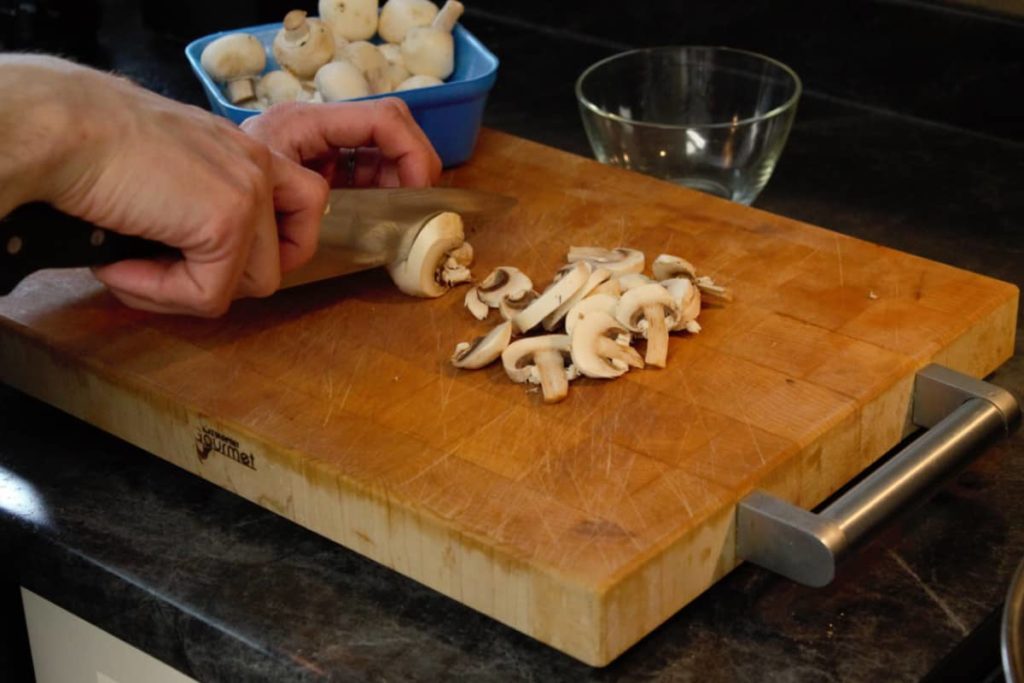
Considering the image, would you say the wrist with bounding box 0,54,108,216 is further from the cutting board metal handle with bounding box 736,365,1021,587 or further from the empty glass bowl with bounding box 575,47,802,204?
the empty glass bowl with bounding box 575,47,802,204

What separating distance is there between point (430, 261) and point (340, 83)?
31 centimetres

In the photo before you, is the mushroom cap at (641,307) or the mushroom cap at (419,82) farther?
the mushroom cap at (419,82)

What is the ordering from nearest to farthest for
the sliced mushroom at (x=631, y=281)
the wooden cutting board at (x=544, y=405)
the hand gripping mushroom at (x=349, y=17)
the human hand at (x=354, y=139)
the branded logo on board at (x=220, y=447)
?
the wooden cutting board at (x=544, y=405) < the branded logo on board at (x=220, y=447) < the sliced mushroom at (x=631, y=281) < the human hand at (x=354, y=139) < the hand gripping mushroom at (x=349, y=17)

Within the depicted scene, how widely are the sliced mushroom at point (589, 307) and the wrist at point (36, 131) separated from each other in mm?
406

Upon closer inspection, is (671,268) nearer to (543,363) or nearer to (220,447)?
(543,363)

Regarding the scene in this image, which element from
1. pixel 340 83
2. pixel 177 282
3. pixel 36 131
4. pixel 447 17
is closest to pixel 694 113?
pixel 447 17

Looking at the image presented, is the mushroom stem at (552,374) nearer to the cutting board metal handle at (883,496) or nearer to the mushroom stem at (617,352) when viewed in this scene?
the mushroom stem at (617,352)

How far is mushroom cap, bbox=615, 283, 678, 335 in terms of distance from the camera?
122 cm

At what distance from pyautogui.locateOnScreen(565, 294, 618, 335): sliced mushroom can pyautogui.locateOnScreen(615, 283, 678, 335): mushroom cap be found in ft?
0.04

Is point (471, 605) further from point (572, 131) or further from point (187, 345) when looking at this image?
point (572, 131)

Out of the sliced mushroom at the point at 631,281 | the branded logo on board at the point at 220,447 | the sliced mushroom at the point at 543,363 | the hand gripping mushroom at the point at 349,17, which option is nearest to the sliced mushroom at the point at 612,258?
the sliced mushroom at the point at 631,281

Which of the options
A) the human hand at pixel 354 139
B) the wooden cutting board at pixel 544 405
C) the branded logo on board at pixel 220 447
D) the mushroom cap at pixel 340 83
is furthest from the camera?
the mushroom cap at pixel 340 83

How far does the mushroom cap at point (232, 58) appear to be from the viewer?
1.58 meters

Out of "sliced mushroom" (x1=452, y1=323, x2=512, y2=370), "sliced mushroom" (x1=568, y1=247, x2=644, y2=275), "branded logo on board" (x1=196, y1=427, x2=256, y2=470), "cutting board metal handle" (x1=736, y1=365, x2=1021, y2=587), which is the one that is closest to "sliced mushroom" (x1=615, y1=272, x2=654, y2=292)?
"sliced mushroom" (x1=568, y1=247, x2=644, y2=275)
